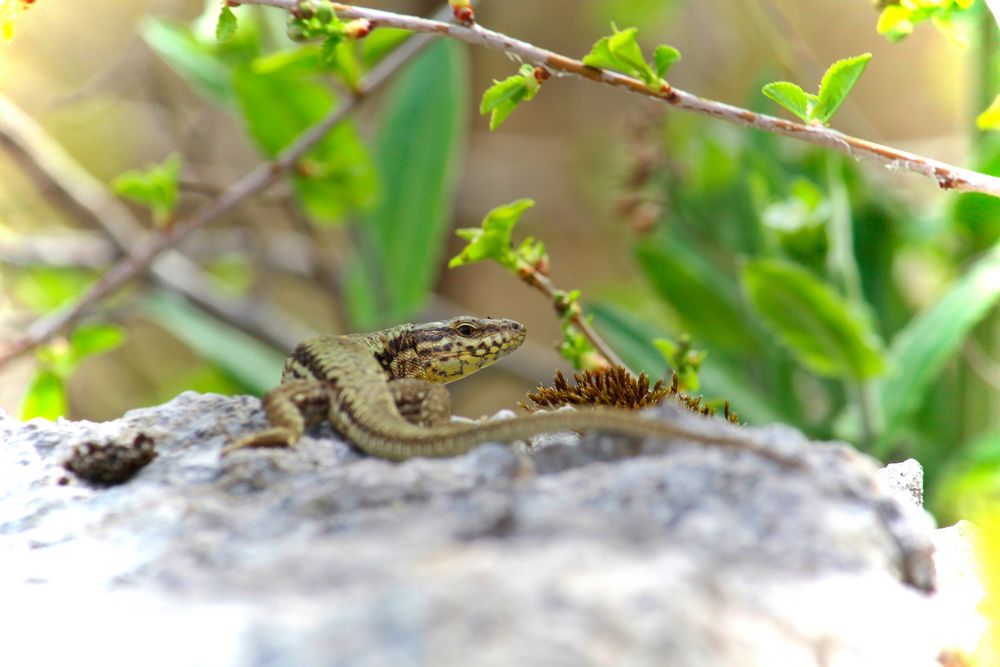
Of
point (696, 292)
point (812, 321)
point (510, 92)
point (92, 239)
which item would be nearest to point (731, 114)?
point (510, 92)

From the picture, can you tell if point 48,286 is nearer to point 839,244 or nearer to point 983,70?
point 839,244

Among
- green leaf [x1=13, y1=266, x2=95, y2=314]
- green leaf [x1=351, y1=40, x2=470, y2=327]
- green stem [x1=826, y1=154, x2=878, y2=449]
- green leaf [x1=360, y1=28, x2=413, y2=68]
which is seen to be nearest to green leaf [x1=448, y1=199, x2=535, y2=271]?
green leaf [x1=360, y1=28, x2=413, y2=68]

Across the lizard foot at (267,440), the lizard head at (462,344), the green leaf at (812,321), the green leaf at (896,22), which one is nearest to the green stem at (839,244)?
the green leaf at (812,321)

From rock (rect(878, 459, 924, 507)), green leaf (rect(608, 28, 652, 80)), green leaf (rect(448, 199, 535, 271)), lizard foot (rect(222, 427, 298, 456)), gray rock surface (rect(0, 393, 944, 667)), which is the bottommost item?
gray rock surface (rect(0, 393, 944, 667))

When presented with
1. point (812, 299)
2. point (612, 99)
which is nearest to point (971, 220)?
point (812, 299)

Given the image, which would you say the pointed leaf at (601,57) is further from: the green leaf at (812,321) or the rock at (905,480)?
the green leaf at (812,321)

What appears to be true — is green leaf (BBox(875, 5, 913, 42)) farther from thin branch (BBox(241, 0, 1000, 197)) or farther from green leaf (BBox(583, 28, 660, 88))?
green leaf (BBox(583, 28, 660, 88))
